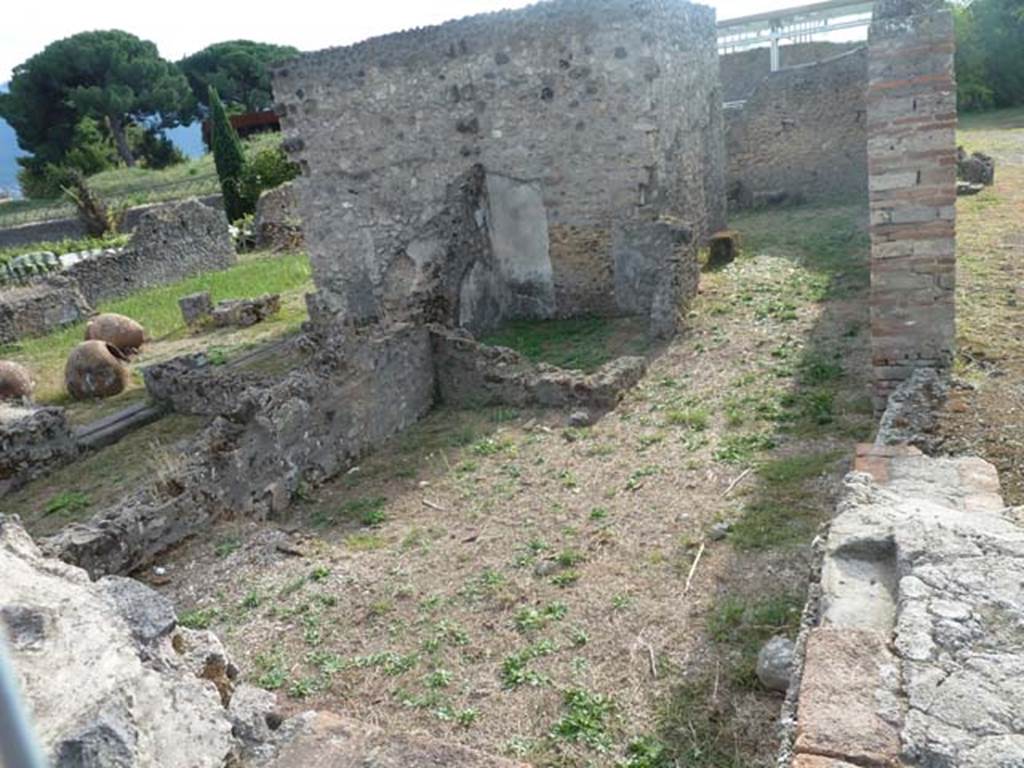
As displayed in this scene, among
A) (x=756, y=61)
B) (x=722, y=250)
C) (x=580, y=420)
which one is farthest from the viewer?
(x=756, y=61)

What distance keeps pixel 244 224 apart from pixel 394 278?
617 inches

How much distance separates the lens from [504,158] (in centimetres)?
1145

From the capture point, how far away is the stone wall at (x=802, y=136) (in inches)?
663

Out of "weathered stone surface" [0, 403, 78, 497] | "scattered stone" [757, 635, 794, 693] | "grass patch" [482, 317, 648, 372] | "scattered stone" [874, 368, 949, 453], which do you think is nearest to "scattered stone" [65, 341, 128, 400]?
"weathered stone surface" [0, 403, 78, 497]

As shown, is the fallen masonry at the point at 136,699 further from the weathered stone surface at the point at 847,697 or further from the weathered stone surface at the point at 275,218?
the weathered stone surface at the point at 275,218

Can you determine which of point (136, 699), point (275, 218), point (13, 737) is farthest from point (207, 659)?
point (275, 218)

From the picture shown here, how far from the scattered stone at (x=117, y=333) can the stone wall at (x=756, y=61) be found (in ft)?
63.6

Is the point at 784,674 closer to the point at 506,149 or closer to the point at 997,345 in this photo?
the point at 997,345

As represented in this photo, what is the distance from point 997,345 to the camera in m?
6.92

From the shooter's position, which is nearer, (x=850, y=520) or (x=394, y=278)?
(x=850, y=520)

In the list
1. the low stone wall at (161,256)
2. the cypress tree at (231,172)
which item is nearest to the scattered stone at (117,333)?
the low stone wall at (161,256)

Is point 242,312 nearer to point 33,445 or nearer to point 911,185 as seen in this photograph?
point 33,445

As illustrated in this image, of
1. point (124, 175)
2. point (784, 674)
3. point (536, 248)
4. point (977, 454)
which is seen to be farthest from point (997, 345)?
point (124, 175)

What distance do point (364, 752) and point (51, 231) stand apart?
29.3m
